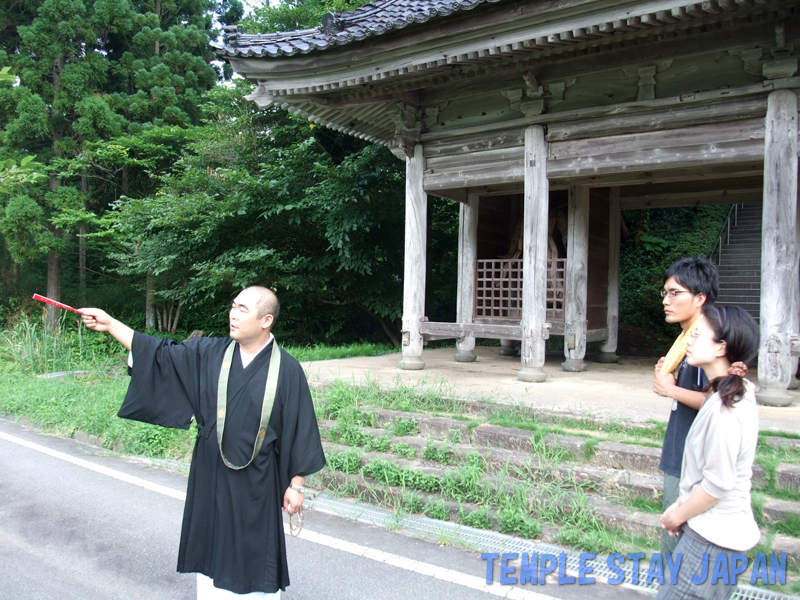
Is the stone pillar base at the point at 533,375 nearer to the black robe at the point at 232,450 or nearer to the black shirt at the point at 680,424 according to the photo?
the black shirt at the point at 680,424

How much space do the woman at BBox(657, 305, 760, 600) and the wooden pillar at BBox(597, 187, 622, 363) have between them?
730 cm

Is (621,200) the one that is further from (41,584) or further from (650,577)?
(41,584)

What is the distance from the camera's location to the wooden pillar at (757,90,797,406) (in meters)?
5.61

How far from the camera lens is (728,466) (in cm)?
197

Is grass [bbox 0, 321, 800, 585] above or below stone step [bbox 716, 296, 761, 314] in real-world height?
below

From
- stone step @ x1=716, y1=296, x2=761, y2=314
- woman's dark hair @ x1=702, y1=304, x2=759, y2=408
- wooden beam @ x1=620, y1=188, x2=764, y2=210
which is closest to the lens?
woman's dark hair @ x1=702, y1=304, x2=759, y2=408

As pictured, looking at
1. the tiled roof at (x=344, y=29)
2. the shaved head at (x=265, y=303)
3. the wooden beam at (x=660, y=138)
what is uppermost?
the tiled roof at (x=344, y=29)

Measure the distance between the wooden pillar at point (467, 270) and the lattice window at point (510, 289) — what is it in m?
0.11

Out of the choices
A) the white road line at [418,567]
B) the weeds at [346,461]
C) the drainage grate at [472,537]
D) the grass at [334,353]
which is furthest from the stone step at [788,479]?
the grass at [334,353]

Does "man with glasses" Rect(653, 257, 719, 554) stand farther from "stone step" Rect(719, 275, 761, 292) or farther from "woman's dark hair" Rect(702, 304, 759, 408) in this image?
"stone step" Rect(719, 275, 761, 292)

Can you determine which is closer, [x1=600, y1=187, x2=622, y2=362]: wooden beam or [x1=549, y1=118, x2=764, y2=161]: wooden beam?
[x1=549, y1=118, x2=764, y2=161]: wooden beam

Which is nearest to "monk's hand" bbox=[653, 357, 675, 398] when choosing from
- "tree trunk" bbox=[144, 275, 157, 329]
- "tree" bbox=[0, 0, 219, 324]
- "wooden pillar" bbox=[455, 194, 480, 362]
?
"wooden pillar" bbox=[455, 194, 480, 362]

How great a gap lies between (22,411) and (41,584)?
5551 millimetres

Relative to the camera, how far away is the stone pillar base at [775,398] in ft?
18.2
